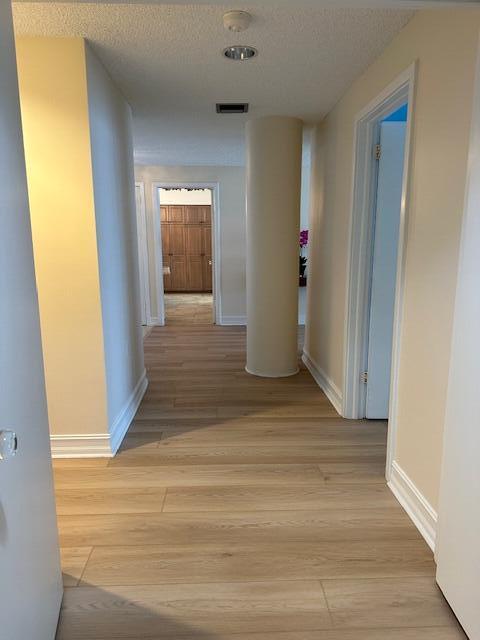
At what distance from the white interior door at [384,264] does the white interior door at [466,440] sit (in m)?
1.41

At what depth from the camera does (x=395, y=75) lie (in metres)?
2.12

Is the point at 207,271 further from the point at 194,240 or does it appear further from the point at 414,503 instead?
the point at 414,503

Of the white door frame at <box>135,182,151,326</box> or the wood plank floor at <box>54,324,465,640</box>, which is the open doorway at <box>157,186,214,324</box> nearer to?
the white door frame at <box>135,182,151,326</box>

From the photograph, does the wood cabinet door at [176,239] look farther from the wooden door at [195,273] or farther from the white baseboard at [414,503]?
the white baseboard at [414,503]

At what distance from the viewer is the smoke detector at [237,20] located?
6.12ft

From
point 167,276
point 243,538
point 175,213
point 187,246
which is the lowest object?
point 243,538

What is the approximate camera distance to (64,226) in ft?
7.38

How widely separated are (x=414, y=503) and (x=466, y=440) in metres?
0.77

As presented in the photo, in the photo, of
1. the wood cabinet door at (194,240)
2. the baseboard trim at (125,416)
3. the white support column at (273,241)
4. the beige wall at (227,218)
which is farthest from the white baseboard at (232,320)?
the wood cabinet door at (194,240)

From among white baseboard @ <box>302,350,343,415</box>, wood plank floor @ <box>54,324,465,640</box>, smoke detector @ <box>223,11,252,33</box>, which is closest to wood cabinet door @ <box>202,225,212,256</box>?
white baseboard @ <box>302,350,343,415</box>

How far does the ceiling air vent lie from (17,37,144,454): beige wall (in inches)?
33.6

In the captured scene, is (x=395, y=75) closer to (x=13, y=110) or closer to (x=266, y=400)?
(x=13, y=110)

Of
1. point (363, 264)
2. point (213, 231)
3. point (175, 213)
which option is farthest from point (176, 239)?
point (363, 264)

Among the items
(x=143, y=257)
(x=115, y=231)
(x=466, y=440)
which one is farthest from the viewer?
(x=143, y=257)
